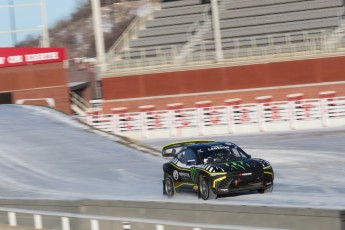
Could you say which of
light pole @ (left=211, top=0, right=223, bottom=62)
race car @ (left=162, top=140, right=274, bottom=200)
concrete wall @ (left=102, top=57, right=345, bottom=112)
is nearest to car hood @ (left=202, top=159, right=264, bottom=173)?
race car @ (left=162, top=140, right=274, bottom=200)

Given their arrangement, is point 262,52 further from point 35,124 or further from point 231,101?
point 35,124

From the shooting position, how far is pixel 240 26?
47188 mm

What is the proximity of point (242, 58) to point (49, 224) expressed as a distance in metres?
31.8

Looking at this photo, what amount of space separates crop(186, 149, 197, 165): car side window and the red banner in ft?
87.5

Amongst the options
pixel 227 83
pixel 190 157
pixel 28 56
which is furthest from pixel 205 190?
pixel 28 56

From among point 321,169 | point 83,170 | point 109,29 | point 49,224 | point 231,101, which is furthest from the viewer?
point 109,29

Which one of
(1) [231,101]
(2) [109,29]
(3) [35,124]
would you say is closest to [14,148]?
(3) [35,124]

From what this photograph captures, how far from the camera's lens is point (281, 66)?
4256 centimetres

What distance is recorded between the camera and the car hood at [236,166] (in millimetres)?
16469

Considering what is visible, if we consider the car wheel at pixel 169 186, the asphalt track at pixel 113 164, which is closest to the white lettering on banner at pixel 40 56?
the asphalt track at pixel 113 164

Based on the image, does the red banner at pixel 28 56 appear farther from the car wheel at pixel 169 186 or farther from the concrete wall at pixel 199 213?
the concrete wall at pixel 199 213

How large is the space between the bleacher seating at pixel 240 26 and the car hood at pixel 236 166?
2690 cm

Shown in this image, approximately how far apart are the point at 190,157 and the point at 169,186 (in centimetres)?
116

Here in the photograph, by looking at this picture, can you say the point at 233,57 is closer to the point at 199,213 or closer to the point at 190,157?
the point at 190,157
